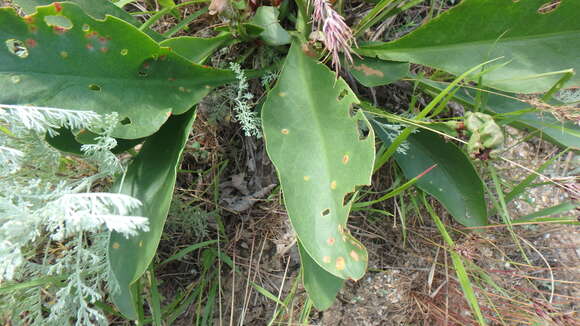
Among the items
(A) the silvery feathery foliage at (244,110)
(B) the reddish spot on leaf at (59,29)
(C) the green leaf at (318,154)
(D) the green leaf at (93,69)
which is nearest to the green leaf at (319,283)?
(C) the green leaf at (318,154)

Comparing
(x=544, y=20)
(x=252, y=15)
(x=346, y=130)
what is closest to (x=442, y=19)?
(x=544, y=20)

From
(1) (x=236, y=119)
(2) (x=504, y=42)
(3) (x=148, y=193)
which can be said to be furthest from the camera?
(1) (x=236, y=119)

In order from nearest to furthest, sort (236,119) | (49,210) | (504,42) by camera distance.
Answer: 1. (49,210)
2. (504,42)
3. (236,119)

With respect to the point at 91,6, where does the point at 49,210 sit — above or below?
below

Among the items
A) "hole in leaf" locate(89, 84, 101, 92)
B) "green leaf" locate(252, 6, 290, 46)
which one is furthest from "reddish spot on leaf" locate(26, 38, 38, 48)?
"green leaf" locate(252, 6, 290, 46)

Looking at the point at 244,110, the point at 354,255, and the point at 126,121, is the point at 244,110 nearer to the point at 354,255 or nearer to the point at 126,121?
the point at 126,121

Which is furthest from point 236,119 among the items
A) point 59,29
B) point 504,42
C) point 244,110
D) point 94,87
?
point 504,42

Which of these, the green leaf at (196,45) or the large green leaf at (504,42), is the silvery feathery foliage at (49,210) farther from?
the large green leaf at (504,42)

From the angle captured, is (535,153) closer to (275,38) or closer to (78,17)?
(275,38)
